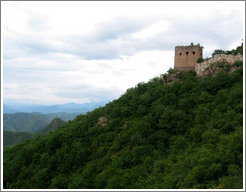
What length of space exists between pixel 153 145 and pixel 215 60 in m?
11.8

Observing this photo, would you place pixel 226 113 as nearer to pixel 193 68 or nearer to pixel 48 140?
pixel 193 68

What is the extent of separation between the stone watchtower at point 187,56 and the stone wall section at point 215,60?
0.83 m

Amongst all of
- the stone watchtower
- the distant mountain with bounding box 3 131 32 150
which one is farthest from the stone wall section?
the distant mountain with bounding box 3 131 32 150

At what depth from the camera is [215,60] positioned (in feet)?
76.9

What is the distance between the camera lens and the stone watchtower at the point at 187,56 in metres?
25.0

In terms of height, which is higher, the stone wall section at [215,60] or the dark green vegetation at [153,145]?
the stone wall section at [215,60]

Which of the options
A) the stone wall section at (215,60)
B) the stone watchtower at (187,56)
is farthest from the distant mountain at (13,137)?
the stone wall section at (215,60)

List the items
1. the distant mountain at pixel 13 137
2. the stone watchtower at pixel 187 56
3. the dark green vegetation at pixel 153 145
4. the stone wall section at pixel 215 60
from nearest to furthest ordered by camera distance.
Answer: the dark green vegetation at pixel 153 145 < the stone wall section at pixel 215 60 < the stone watchtower at pixel 187 56 < the distant mountain at pixel 13 137

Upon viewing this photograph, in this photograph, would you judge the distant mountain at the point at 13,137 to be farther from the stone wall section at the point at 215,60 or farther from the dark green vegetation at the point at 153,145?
the stone wall section at the point at 215,60

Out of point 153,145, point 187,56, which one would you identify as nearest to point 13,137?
point 187,56

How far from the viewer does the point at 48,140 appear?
23812 mm

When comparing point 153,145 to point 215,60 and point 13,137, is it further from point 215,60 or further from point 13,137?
point 13,137

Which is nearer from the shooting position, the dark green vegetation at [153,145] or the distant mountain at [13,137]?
the dark green vegetation at [153,145]

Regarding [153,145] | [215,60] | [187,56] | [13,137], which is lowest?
[13,137]
